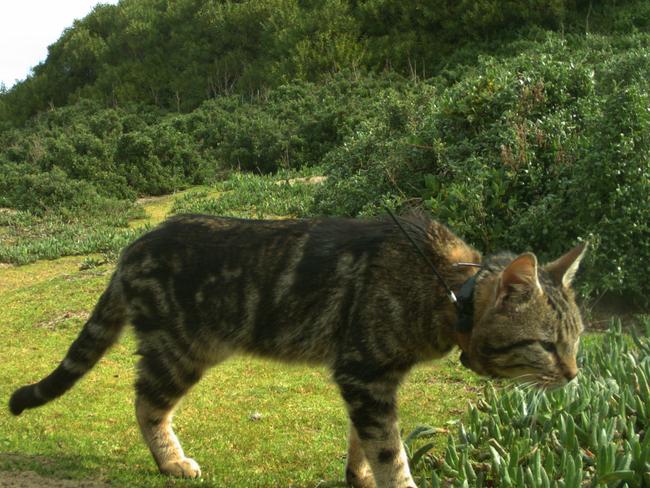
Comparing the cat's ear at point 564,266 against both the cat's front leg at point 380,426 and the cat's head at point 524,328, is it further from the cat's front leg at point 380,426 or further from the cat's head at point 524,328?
the cat's front leg at point 380,426

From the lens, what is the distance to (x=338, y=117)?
25.6m

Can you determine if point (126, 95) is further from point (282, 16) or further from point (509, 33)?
point (509, 33)

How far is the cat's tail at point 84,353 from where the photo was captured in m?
5.59

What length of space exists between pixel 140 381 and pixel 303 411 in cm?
184

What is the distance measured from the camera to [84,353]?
567 centimetres

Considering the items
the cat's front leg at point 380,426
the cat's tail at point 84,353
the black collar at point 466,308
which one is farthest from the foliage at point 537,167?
the cat's tail at point 84,353

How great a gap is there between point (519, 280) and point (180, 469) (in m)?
2.80

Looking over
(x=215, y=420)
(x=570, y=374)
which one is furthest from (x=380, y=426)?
(x=215, y=420)

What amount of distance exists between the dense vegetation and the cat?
13.9 feet

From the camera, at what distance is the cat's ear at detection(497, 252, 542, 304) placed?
4.21 meters

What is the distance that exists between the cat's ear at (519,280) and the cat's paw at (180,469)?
8.46 feet

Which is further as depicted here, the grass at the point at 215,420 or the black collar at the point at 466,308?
the grass at the point at 215,420

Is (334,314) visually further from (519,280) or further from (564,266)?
(564,266)

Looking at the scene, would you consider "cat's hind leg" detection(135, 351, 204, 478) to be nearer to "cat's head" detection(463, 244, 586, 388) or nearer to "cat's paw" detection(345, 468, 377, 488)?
"cat's paw" detection(345, 468, 377, 488)
